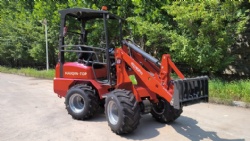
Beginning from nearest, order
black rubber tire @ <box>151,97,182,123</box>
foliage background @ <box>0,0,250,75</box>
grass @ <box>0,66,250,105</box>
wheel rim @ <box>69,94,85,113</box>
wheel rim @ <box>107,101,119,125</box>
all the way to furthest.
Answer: wheel rim @ <box>107,101,119,125</box>, black rubber tire @ <box>151,97,182,123</box>, wheel rim @ <box>69,94,85,113</box>, grass @ <box>0,66,250,105</box>, foliage background @ <box>0,0,250,75</box>

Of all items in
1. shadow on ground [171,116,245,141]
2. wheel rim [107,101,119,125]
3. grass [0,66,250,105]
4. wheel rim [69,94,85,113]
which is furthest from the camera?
grass [0,66,250,105]

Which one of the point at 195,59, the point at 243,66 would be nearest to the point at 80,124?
the point at 195,59

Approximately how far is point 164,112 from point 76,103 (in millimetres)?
2205

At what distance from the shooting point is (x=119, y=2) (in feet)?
47.9

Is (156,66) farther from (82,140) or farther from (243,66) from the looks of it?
(243,66)

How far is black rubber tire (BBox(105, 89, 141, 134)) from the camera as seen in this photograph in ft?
19.9

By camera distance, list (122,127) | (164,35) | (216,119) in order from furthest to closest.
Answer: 1. (164,35)
2. (216,119)
3. (122,127)

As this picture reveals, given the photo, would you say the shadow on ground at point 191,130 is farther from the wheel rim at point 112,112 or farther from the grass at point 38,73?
the grass at point 38,73

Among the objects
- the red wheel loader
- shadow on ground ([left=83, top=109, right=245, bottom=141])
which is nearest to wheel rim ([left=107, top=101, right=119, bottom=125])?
the red wheel loader

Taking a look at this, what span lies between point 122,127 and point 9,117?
351cm

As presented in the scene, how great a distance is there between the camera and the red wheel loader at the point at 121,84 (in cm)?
605

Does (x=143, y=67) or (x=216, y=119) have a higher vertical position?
(x=143, y=67)

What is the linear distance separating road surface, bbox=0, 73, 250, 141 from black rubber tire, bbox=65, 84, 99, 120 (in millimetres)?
167

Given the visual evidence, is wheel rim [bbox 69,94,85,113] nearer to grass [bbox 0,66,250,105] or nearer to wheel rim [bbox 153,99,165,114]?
wheel rim [bbox 153,99,165,114]
